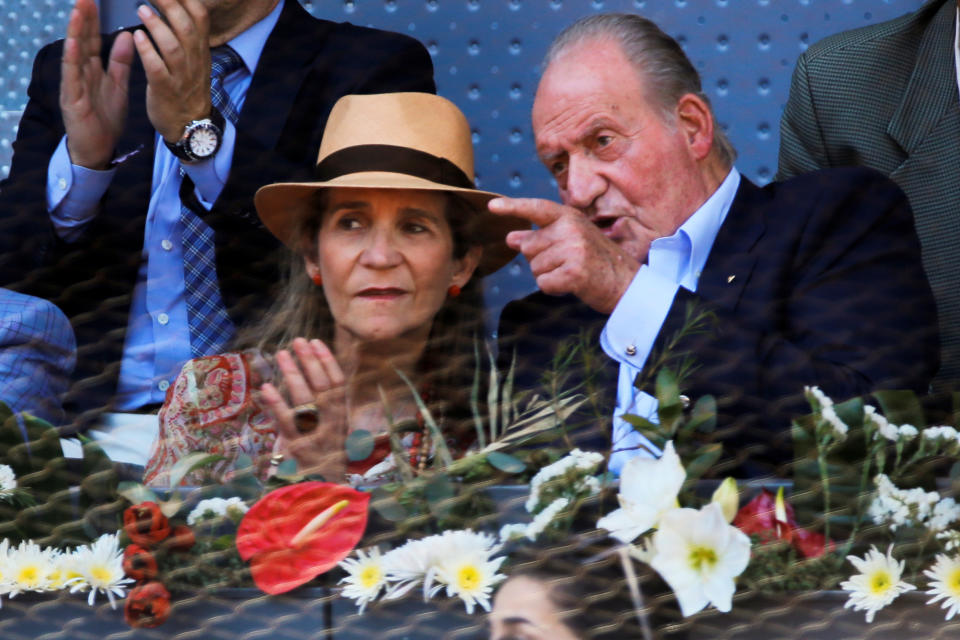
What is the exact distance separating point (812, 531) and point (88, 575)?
597mm

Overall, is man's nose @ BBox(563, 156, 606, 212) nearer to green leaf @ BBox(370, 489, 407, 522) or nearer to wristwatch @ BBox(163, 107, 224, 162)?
wristwatch @ BBox(163, 107, 224, 162)

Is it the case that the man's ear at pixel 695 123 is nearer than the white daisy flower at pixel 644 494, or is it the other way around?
the white daisy flower at pixel 644 494

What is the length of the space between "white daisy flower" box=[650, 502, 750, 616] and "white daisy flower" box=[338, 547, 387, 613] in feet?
0.72

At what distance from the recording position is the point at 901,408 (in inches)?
42.6

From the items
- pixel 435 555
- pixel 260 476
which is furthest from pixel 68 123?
pixel 435 555

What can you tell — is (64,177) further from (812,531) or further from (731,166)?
(812,531)

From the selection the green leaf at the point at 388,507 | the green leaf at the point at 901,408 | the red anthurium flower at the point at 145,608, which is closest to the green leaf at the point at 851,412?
the green leaf at the point at 901,408

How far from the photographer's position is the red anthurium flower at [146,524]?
1.02 meters

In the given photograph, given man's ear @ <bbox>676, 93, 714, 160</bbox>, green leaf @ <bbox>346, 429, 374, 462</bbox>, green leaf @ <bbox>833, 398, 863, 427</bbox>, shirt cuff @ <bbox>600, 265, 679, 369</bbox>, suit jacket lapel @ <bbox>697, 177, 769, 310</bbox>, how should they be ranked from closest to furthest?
1. green leaf @ <bbox>833, 398, 863, 427</bbox>
2. green leaf @ <bbox>346, 429, 374, 462</bbox>
3. shirt cuff @ <bbox>600, 265, 679, 369</bbox>
4. suit jacket lapel @ <bbox>697, 177, 769, 310</bbox>
5. man's ear @ <bbox>676, 93, 714, 160</bbox>

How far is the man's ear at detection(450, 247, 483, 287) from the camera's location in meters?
1.52

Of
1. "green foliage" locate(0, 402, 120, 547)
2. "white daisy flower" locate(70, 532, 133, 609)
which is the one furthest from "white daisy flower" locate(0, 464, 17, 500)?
"white daisy flower" locate(70, 532, 133, 609)

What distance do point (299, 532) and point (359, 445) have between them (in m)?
0.17

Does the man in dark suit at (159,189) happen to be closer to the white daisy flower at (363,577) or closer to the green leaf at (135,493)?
the green leaf at (135,493)

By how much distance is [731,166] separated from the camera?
1.62 m
